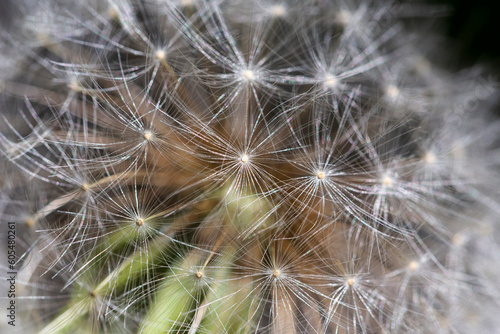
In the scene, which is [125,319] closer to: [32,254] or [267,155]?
[32,254]

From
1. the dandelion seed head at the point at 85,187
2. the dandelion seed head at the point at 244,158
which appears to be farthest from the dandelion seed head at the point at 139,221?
the dandelion seed head at the point at 244,158

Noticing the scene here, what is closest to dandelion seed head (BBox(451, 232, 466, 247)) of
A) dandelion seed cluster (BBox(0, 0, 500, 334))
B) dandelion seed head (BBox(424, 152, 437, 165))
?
dandelion seed cluster (BBox(0, 0, 500, 334))

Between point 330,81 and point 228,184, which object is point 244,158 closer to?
point 228,184

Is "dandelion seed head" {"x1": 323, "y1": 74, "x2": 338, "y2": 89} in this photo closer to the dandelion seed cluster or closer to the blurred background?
the dandelion seed cluster

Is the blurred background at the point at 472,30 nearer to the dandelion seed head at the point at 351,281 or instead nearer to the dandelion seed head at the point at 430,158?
the dandelion seed head at the point at 430,158

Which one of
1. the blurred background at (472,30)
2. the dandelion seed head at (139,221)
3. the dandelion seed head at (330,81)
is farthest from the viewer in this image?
the blurred background at (472,30)

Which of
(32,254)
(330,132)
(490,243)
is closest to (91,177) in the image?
(32,254)

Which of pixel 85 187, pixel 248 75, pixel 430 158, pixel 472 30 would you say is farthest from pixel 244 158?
pixel 472 30

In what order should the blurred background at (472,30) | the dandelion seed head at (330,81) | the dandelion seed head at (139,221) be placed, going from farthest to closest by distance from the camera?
the blurred background at (472,30) → the dandelion seed head at (330,81) → the dandelion seed head at (139,221)

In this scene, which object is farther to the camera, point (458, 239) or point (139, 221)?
point (458, 239)
